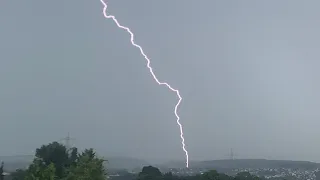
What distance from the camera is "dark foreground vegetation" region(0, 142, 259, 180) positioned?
881 inches

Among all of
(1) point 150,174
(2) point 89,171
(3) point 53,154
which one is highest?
(3) point 53,154

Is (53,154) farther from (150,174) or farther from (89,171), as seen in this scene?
(89,171)

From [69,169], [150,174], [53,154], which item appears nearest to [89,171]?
[69,169]

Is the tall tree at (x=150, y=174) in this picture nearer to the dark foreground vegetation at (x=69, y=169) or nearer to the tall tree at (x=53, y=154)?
the dark foreground vegetation at (x=69, y=169)

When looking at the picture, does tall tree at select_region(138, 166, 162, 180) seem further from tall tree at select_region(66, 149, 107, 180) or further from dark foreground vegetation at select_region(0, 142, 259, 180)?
tall tree at select_region(66, 149, 107, 180)

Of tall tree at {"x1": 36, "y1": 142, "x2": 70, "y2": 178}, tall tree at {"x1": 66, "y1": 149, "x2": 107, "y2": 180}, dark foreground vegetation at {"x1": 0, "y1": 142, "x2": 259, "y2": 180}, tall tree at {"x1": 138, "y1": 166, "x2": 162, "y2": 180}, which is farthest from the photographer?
tall tree at {"x1": 138, "y1": 166, "x2": 162, "y2": 180}

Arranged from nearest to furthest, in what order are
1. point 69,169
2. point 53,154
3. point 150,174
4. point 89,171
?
point 89,171 < point 69,169 < point 53,154 < point 150,174

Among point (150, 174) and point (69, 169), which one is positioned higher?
point (150, 174)

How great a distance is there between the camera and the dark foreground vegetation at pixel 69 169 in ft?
73.4

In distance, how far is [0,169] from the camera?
47312mm

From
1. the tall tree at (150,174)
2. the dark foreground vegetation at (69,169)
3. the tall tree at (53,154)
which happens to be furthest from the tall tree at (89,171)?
the tall tree at (150,174)

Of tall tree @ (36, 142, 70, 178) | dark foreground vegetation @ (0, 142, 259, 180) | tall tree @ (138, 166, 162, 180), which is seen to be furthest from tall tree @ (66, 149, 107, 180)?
tall tree @ (138, 166, 162, 180)

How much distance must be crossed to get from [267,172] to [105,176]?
103 meters

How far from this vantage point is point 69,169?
2827cm
